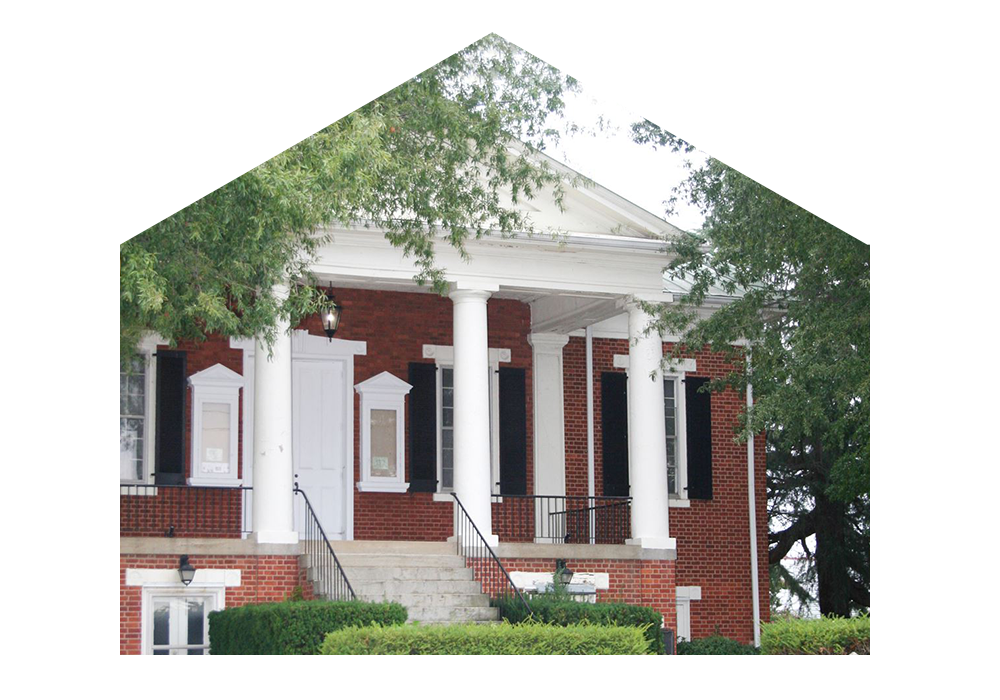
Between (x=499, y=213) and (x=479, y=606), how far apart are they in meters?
4.53

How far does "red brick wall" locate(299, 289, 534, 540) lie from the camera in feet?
67.4

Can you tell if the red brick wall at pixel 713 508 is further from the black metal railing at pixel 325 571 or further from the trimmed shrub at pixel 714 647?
the black metal railing at pixel 325 571

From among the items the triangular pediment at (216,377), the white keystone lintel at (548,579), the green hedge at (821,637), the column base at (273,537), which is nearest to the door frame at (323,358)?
the triangular pediment at (216,377)

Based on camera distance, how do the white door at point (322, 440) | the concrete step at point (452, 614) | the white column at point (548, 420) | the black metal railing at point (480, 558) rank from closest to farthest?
the concrete step at point (452, 614)
the black metal railing at point (480, 558)
the white door at point (322, 440)
the white column at point (548, 420)

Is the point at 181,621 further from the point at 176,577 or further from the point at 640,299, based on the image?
the point at 640,299

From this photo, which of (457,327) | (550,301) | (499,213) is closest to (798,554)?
(550,301)

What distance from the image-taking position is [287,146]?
13.1 meters

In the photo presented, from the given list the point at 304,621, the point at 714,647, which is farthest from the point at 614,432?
the point at 304,621

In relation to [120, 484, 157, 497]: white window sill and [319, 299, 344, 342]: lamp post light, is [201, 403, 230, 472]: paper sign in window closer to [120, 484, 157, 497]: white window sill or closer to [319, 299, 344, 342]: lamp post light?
[120, 484, 157, 497]: white window sill

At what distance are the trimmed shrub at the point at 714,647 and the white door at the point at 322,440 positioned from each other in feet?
16.0

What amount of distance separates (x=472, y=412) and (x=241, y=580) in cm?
339

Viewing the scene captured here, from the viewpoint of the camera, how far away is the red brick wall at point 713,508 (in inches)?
866

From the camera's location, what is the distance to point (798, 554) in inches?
1332
